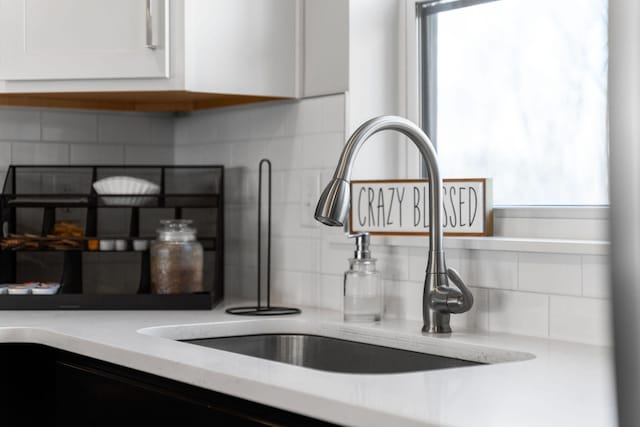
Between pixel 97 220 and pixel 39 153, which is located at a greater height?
pixel 39 153

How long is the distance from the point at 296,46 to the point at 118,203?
2.08 ft

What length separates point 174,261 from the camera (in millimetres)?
2223

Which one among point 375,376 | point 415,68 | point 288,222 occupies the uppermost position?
point 415,68

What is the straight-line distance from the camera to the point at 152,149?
2721mm

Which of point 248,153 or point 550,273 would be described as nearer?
point 550,273

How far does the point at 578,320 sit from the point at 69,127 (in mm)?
1637

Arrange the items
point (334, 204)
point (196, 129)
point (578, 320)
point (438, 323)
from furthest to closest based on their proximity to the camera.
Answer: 1. point (196, 129)
2. point (438, 323)
3. point (578, 320)
4. point (334, 204)

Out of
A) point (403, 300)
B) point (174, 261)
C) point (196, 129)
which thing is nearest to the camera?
point (403, 300)

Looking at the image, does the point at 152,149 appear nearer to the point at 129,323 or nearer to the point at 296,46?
the point at 296,46

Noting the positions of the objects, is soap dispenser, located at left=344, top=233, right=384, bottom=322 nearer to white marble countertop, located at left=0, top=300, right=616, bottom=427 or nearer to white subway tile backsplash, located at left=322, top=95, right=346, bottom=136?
white marble countertop, located at left=0, top=300, right=616, bottom=427

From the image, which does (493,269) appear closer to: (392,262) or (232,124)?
(392,262)

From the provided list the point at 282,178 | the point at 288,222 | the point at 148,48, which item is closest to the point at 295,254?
the point at 288,222

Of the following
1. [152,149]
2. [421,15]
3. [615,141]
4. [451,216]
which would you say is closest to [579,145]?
[451,216]

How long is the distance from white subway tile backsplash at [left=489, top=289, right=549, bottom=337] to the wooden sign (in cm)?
16
